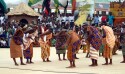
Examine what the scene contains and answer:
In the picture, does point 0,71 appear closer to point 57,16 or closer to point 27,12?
point 27,12

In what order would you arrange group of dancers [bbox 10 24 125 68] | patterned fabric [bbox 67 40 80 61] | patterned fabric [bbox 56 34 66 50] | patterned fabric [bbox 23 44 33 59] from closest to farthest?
patterned fabric [bbox 67 40 80 61], group of dancers [bbox 10 24 125 68], patterned fabric [bbox 56 34 66 50], patterned fabric [bbox 23 44 33 59]

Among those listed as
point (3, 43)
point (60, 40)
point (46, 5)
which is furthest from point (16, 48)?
point (46, 5)

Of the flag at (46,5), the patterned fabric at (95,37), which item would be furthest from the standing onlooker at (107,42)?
the flag at (46,5)

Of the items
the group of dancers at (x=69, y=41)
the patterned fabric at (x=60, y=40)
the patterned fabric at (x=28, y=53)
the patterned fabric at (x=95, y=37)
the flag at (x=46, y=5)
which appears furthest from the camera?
the flag at (x=46, y=5)

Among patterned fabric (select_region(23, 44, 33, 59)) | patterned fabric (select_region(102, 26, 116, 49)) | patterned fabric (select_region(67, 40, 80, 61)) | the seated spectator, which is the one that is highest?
patterned fabric (select_region(102, 26, 116, 49))

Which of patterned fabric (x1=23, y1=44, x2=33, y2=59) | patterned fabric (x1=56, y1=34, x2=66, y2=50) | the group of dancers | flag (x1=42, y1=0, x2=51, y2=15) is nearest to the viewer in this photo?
the group of dancers

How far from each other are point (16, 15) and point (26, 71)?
1792 centimetres

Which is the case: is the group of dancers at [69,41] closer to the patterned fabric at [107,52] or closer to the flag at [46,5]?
the patterned fabric at [107,52]

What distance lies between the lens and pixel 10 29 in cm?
2720

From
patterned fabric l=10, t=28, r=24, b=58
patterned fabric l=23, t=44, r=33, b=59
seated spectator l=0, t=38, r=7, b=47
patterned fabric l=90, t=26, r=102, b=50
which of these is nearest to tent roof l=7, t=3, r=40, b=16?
seated spectator l=0, t=38, r=7, b=47

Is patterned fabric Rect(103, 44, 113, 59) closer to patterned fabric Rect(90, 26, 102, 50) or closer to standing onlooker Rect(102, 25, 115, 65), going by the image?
standing onlooker Rect(102, 25, 115, 65)

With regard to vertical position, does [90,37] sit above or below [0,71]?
above

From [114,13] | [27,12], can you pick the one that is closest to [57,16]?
[27,12]

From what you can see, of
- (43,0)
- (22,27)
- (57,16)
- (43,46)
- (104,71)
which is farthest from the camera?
(43,0)
